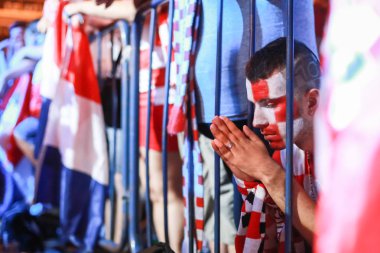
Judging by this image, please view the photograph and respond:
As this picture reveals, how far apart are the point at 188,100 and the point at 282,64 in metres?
0.38

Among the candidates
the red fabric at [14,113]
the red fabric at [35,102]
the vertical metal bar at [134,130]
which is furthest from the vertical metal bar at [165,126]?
the red fabric at [14,113]

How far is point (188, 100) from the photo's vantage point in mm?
1410

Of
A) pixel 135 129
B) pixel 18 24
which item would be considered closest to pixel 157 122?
pixel 135 129

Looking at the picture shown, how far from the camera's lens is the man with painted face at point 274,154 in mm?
1040

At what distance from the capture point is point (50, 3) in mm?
1983

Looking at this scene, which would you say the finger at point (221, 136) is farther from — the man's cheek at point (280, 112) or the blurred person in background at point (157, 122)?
the blurred person in background at point (157, 122)

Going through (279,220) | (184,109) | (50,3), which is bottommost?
(279,220)

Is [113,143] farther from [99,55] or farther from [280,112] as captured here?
[280,112]

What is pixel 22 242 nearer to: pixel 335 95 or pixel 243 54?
pixel 243 54

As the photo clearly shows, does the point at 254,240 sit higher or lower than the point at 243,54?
lower

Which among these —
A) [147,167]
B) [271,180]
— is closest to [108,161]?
[147,167]

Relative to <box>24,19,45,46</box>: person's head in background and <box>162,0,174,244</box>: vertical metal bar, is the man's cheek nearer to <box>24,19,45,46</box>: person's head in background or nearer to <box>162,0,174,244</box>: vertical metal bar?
<box>162,0,174,244</box>: vertical metal bar

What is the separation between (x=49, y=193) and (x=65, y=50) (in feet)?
1.89

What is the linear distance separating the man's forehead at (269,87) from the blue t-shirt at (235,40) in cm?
8
